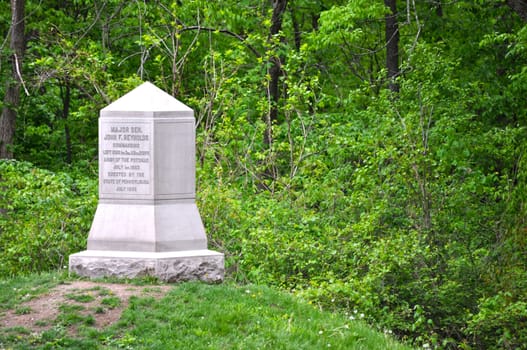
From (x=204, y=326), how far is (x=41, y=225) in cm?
609

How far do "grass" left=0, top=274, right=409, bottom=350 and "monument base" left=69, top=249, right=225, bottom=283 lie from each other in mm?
404

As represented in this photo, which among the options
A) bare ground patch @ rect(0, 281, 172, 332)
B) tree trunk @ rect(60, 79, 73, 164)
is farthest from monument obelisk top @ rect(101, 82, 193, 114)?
tree trunk @ rect(60, 79, 73, 164)

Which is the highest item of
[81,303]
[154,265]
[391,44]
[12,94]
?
[391,44]

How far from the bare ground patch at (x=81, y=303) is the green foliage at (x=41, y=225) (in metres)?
3.56

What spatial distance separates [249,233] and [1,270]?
3885 mm

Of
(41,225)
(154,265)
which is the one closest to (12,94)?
(41,225)

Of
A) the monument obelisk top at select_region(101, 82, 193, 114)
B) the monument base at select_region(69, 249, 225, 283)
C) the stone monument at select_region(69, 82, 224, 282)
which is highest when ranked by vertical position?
the monument obelisk top at select_region(101, 82, 193, 114)

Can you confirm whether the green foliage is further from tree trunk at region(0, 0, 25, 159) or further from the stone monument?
tree trunk at region(0, 0, 25, 159)

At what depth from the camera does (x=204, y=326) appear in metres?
8.50

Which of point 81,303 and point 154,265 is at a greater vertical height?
point 154,265

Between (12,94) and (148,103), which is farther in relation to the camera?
(12,94)

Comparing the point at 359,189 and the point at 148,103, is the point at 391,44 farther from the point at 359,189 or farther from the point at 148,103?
the point at 148,103

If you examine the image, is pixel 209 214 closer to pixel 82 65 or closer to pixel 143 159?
pixel 143 159

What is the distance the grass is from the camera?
8.04 m
